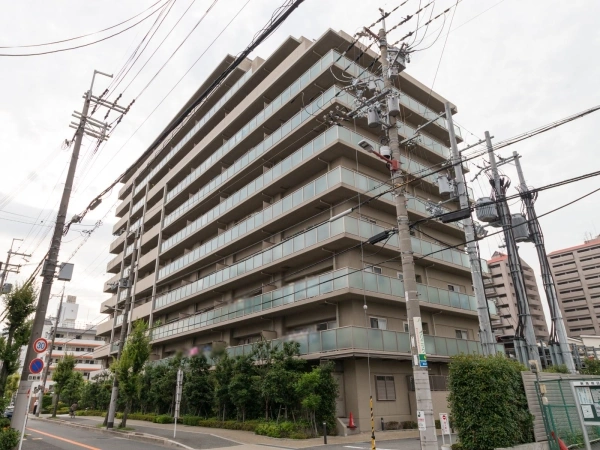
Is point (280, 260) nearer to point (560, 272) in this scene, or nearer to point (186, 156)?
point (186, 156)

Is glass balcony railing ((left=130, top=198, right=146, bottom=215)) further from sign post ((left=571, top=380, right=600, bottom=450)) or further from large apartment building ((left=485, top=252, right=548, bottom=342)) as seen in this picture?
large apartment building ((left=485, top=252, right=548, bottom=342))

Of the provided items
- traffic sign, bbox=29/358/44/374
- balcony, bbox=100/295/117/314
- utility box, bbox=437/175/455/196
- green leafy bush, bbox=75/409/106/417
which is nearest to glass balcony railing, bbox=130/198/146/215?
balcony, bbox=100/295/117/314

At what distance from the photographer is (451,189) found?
16219mm

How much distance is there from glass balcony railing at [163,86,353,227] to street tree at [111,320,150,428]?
43.3ft

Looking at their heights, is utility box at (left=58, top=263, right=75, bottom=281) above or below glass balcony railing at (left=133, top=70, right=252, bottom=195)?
below

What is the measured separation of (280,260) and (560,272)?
10266cm

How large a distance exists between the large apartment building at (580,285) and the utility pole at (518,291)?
300ft

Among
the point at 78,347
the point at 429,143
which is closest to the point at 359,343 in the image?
the point at 429,143

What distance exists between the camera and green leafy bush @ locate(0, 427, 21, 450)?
10992 millimetres

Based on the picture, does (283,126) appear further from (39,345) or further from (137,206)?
(137,206)

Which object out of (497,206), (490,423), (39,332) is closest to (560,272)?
(497,206)

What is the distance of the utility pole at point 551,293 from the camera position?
18125mm

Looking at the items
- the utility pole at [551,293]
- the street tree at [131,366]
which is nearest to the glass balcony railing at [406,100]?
the utility pole at [551,293]

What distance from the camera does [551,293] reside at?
19.6 meters
